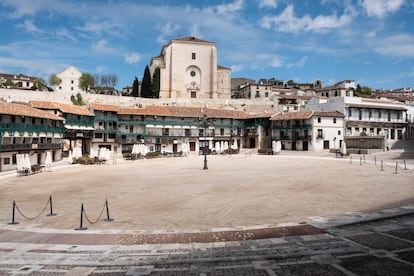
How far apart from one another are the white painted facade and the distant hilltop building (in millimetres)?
24066

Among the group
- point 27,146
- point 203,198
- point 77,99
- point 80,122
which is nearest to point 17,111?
point 27,146

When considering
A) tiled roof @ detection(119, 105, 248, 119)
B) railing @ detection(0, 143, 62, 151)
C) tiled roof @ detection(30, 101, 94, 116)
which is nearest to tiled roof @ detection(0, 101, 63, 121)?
railing @ detection(0, 143, 62, 151)

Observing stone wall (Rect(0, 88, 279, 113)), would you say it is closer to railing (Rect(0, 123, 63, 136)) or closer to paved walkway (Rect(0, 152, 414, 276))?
railing (Rect(0, 123, 63, 136))

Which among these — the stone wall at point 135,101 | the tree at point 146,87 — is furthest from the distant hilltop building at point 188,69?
the stone wall at point 135,101

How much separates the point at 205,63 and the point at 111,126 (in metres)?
40.4

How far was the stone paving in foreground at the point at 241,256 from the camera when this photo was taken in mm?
8203

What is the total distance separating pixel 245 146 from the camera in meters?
69.4

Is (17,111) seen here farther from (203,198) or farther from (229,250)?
(229,250)

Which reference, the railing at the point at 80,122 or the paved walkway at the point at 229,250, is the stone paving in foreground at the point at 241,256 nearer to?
the paved walkway at the point at 229,250

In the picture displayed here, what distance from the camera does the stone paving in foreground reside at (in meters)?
8.20

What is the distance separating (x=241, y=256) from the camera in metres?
9.10

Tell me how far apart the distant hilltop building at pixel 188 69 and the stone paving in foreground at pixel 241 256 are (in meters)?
78.8

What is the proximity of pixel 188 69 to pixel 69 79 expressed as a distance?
3698 centimetres

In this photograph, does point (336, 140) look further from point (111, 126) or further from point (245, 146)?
point (111, 126)
